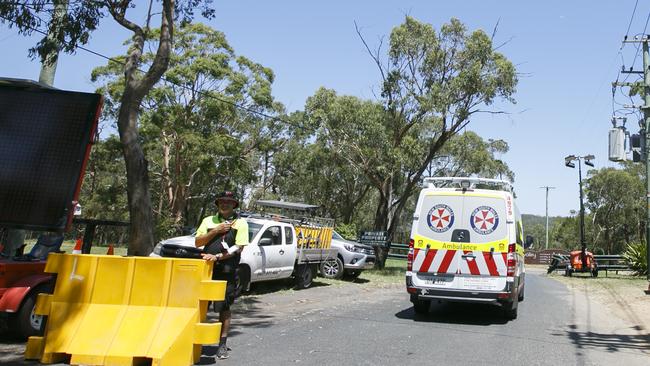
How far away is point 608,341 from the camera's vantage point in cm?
923

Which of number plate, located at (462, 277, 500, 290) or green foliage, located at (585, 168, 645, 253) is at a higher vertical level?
green foliage, located at (585, 168, 645, 253)

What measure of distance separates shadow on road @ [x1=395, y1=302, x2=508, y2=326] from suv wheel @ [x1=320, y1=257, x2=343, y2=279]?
5.16 metres

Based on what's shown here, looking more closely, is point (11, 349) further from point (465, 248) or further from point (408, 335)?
point (465, 248)

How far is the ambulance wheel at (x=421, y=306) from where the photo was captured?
11.2 meters

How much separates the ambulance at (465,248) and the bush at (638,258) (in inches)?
770

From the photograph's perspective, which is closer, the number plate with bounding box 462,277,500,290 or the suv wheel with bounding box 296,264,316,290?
the number plate with bounding box 462,277,500,290

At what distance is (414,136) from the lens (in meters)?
26.0

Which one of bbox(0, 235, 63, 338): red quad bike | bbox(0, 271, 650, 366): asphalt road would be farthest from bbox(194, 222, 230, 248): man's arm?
bbox(0, 235, 63, 338): red quad bike

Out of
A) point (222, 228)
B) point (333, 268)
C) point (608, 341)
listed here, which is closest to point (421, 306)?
point (608, 341)

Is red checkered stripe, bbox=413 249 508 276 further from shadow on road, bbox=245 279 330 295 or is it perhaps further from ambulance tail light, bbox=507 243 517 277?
shadow on road, bbox=245 279 330 295

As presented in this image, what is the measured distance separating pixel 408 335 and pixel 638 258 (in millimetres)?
23467

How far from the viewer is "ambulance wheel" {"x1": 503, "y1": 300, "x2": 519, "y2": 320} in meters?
10.6

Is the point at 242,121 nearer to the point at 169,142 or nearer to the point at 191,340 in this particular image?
the point at 169,142

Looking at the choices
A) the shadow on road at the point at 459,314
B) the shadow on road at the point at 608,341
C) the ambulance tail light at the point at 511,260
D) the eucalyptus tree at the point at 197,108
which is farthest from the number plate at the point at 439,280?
the eucalyptus tree at the point at 197,108
